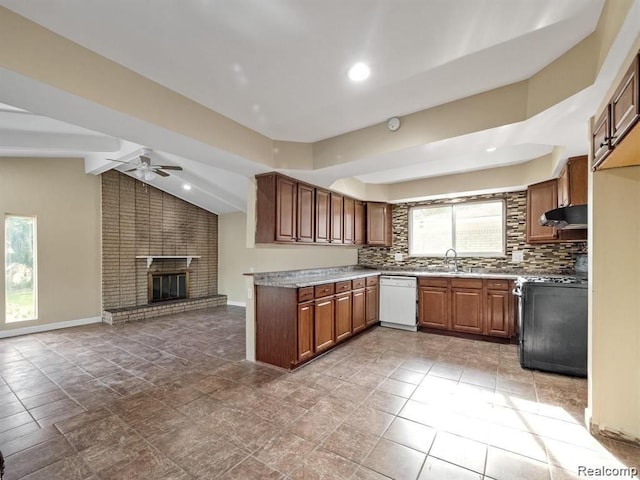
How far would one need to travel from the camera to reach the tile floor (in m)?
1.77

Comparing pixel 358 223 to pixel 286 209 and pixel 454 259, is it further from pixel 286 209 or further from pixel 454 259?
pixel 286 209

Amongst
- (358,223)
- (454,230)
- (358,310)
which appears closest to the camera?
(358,310)

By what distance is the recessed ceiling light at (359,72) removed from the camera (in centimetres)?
199

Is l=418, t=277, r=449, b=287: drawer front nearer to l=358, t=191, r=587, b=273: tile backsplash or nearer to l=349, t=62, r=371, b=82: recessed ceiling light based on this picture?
l=358, t=191, r=587, b=273: tile backsplash

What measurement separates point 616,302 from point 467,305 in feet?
7.61

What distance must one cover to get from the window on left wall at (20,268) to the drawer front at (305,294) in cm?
496

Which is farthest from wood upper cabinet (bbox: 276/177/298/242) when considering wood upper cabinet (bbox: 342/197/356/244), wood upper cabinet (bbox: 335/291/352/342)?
wood upper cabinet (bbox: 342/197/356/244)

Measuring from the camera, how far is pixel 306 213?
13.1 ft

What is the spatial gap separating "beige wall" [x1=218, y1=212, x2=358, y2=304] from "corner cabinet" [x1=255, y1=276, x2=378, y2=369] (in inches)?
74.6

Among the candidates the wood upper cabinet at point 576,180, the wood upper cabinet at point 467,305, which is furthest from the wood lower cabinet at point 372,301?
the wood upper cabinet at point 576,180

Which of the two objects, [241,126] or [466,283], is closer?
[241,126]

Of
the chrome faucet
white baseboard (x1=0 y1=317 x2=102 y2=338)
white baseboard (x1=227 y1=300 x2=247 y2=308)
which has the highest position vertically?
the chrome faucet

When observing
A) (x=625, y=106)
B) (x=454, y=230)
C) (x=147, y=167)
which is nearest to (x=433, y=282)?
(x=454, y=230)

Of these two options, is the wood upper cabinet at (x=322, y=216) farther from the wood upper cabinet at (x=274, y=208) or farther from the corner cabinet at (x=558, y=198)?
the corner cabinet at (x=558, y=198)
